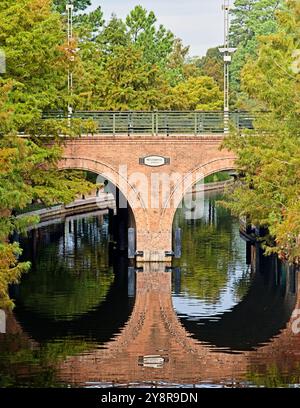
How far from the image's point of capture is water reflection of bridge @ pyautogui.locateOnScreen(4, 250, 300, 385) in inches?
1122

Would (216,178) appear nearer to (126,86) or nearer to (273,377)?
(126,86)

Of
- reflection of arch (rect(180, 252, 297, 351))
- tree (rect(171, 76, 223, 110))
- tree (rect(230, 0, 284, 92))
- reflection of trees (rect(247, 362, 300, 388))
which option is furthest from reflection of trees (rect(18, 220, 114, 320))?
tree (rect(230, 0, 284, 92))

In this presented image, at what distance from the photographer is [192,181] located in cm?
4759

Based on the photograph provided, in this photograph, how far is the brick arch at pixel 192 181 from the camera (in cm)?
4750

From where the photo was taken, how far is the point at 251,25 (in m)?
93.0

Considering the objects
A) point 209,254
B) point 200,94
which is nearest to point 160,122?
point 209,254

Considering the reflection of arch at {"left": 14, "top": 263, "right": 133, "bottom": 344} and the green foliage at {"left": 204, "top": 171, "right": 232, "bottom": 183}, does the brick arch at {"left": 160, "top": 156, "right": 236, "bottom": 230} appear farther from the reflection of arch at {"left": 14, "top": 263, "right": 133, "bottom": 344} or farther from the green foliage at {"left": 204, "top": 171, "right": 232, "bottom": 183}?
the green foliage at {"left": 204, "top": 171, "right": 232, "bottom": 183}

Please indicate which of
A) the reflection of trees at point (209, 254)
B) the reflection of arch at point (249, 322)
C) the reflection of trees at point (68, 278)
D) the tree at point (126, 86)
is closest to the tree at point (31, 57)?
the reflection of trees at point (68, 278)

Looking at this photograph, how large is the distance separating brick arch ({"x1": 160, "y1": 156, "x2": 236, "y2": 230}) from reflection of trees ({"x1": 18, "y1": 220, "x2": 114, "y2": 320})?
3.44 metres

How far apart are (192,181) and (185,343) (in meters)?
15.7

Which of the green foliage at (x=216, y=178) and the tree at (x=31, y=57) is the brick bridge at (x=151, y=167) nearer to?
the tree at (x=31, y=57)

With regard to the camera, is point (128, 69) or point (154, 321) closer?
point (154, 321)
